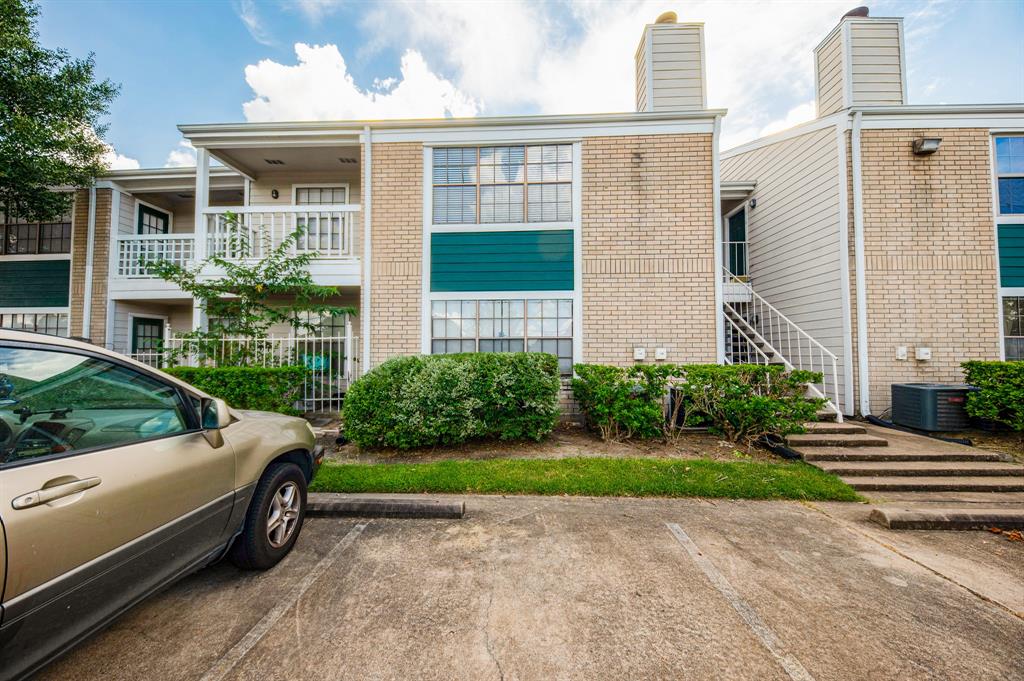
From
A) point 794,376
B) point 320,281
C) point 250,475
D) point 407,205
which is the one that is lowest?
point 250,475

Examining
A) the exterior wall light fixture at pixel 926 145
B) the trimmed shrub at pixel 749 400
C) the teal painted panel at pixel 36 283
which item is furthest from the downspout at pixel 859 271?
the teal painted panel at pixel 36 283

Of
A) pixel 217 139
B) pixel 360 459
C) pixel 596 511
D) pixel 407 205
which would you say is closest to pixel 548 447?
pixel 596 511

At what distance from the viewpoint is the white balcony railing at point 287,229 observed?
26.4ft

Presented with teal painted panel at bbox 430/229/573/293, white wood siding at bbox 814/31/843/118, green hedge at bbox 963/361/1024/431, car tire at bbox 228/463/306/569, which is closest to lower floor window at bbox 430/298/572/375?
teal painted panel at bbox 430/229/573/293

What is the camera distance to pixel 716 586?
267 centimetres

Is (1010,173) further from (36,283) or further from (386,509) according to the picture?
(36,283)

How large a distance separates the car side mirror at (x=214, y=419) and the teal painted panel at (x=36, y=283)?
1144 centimetres

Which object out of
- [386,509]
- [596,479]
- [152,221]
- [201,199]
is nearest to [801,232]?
[596,479]

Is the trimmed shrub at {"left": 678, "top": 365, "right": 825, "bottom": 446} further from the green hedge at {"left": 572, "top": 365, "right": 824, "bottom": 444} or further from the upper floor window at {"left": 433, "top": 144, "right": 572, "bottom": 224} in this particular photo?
the upper floor window at {"left": 433, "top": 144, "right": 572, "bottom": 224}

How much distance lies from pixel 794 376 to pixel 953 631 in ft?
13.3

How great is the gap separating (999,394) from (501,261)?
8594 millimetres

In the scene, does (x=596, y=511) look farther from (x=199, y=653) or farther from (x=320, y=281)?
(x=320, y=281)

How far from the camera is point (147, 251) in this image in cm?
896

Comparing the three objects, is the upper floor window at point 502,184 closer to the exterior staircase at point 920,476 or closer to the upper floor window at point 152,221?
the exterior staircase at point 920,476
